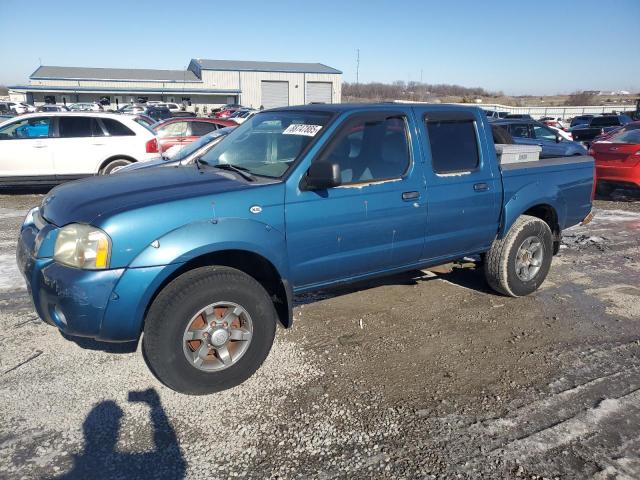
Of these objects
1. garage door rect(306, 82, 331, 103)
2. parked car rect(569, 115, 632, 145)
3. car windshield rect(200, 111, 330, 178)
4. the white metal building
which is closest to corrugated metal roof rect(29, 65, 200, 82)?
A: the white metal building

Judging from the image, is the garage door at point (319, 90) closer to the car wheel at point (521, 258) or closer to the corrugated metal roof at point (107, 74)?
the corrugated metal roof at point (107, 74)

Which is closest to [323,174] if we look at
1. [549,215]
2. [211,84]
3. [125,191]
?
[125,191]

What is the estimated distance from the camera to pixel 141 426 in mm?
2994

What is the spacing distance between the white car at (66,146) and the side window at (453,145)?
25.8ft

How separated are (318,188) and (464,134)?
1739 mm

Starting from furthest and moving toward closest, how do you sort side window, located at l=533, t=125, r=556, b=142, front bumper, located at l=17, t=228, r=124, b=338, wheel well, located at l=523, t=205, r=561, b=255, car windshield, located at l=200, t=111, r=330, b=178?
side window, located at l=533, t=125, r=556, b=142
wheel well, located at l=523, t=205, r=561, b=255
car windshield, located at l=200, t=111, r=330, b=178
front bumper, located at l=17, t=228, r=124, b=338

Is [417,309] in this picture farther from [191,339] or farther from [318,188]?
[191,339]

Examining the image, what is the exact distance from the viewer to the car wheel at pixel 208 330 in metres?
3.06

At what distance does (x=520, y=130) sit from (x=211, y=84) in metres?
57.5

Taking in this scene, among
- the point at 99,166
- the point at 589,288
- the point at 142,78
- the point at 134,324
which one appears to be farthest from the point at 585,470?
the point at 142,78

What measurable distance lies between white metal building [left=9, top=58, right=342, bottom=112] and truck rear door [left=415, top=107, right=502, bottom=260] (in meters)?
58.4

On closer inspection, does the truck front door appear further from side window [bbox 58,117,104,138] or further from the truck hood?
side window [bbox 58,117,104,138]

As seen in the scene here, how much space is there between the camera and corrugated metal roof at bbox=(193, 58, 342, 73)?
2544 inches

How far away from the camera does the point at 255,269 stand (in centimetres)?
369
